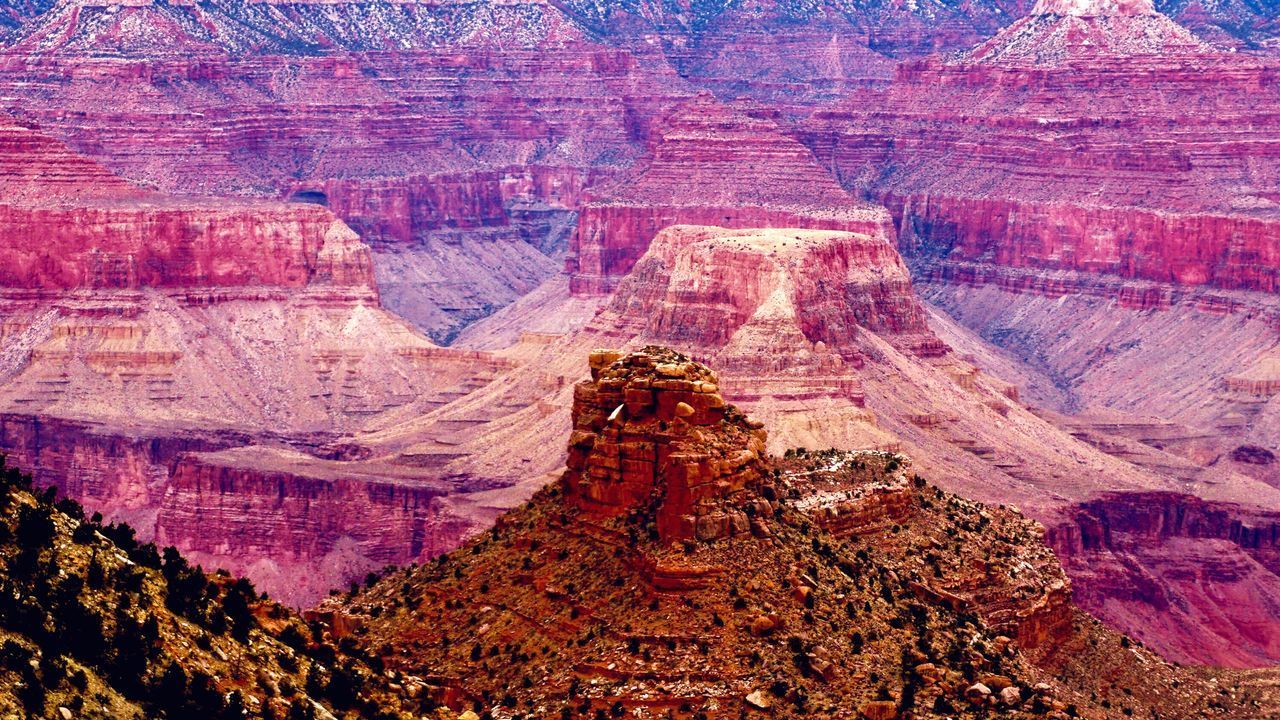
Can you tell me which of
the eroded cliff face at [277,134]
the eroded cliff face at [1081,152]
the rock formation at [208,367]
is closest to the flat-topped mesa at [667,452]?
the rock formation at [208,367]

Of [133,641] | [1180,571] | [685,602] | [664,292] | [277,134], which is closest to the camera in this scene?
[133,641]

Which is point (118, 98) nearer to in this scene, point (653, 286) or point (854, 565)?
point (653, 286)

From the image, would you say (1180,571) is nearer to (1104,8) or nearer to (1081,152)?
(1081,152)

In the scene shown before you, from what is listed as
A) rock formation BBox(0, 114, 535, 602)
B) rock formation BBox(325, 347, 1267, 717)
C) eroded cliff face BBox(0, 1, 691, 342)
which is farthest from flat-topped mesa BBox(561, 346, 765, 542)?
eroded cliff face BBox(0, 1, 691, 342)

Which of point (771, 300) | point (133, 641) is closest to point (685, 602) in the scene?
point (133, 641)

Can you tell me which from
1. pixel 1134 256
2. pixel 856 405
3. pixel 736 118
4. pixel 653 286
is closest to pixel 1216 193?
pixel 1134 256

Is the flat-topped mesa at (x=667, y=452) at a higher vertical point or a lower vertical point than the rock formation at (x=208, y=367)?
higher

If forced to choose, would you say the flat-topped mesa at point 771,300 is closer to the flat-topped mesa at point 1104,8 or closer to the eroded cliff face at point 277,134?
the eroded cliff face at point 277,134
